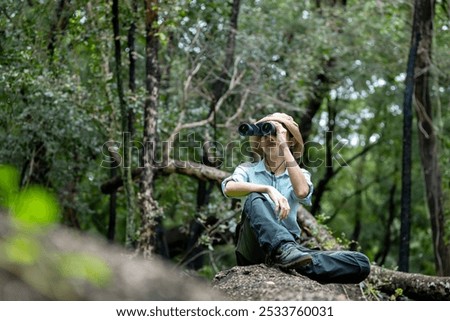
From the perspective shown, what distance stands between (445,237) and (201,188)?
13.6 feet

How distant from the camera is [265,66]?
12.3 meters

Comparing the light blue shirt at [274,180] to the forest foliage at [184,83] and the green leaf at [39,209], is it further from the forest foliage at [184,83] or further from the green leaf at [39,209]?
the green leaf at [39,209]

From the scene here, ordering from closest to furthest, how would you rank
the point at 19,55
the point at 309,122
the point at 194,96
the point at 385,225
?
the point at 19,55, the point at 194,96, the point at 309,122, the point at 385,225

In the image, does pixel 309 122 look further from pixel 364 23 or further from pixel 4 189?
pixel 4 189

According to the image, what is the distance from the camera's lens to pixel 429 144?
13453 mm

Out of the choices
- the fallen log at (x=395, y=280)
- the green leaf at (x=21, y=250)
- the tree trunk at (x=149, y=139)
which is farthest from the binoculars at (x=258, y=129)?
the tree trunk at (x=149, y=139)

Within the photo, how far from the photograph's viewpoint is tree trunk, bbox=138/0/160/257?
8.86 metres

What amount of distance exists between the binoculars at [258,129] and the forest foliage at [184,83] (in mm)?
2803

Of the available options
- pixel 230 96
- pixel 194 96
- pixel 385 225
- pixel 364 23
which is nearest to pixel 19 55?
pixel 194 96

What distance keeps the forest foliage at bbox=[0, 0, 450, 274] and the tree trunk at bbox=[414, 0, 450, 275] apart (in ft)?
0.84

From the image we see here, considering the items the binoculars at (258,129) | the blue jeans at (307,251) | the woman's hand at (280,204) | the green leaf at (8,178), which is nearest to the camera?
the green leaf at (8,178)

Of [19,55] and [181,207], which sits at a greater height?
[19,55]

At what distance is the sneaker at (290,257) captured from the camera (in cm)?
445

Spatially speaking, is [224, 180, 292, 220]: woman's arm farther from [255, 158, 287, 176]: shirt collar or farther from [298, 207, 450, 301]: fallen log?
[298, 207, 450, 301]: fallen log
